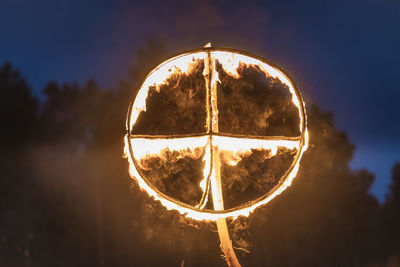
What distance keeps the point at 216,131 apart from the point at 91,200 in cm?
2311

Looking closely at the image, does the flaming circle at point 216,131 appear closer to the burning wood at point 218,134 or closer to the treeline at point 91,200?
the burning wood at point 218,134

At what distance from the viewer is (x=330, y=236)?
71.5 ft

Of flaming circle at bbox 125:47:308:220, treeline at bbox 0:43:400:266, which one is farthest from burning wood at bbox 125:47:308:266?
treeline at bbox 0:43:400:266

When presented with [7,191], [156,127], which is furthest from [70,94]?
[156,127]

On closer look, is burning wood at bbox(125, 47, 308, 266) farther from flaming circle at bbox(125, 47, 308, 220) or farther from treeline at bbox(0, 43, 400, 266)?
treeline at bbox(0, 43, 400, 266)

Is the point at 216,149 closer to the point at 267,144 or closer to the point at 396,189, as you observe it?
the point at 267,144

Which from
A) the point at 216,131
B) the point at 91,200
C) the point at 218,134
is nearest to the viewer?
the point at 218,134

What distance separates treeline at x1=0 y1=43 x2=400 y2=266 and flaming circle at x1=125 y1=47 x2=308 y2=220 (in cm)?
805

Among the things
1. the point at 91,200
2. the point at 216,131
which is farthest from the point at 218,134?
the point at 91,200

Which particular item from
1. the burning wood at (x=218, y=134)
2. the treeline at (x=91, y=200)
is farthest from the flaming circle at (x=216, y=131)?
the treeline at (x=91, y=200)

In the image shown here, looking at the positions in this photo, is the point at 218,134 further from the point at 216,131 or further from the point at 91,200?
the point at 91,200

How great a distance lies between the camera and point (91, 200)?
88.0ft

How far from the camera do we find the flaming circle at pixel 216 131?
457 cm

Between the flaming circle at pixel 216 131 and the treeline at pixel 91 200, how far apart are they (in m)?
8.05
